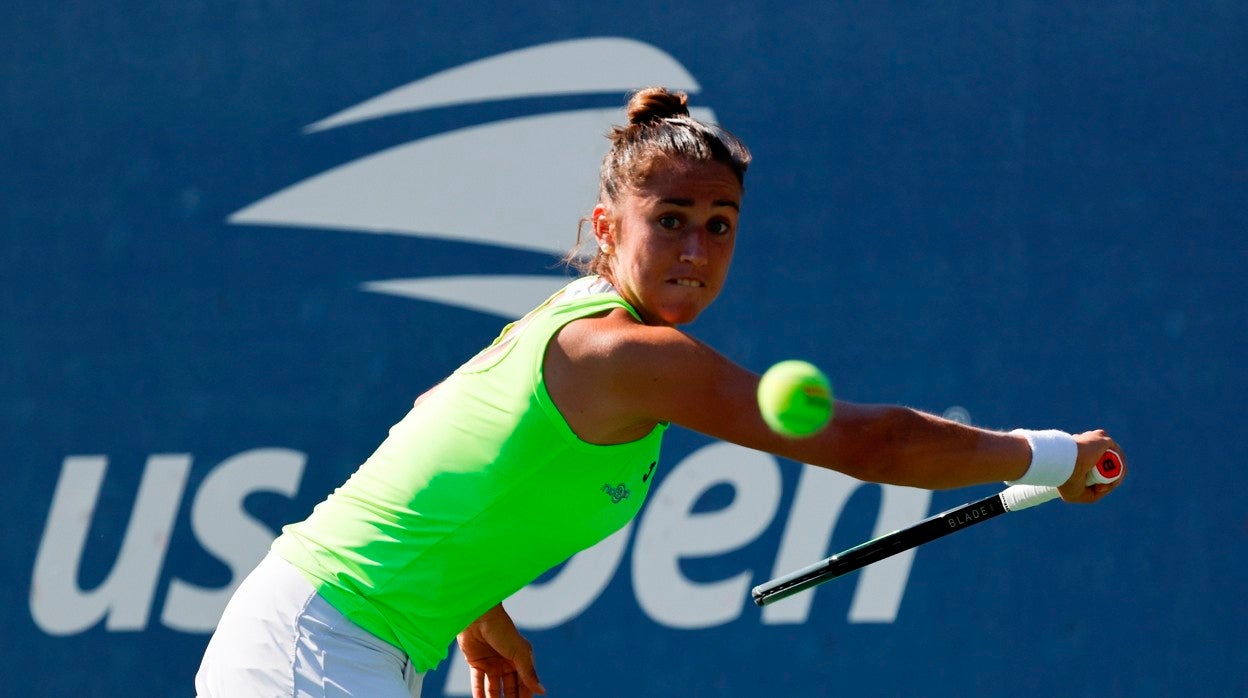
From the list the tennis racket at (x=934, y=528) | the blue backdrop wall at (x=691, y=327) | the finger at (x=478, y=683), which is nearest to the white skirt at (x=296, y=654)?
the finger at (x=478, y=683)

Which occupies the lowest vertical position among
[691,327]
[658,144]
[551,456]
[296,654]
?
[296,654]

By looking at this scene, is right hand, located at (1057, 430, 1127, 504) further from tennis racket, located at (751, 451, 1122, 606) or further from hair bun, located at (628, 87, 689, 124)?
hair bun, located at (628, 87, 689, 124)

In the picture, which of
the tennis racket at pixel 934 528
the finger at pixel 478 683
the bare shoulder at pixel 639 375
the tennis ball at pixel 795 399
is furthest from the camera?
the finger at pixel 478 683

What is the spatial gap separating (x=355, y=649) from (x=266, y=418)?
2.17 meters

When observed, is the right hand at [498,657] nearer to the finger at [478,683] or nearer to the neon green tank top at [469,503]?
the finger at [478,683]

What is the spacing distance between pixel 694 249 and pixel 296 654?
883 millimetres

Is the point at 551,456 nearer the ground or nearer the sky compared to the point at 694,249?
nearer the ground

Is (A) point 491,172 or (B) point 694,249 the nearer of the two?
(B) point 694,249

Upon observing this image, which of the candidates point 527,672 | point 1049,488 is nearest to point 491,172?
point 527,672

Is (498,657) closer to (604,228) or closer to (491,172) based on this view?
(604,228)

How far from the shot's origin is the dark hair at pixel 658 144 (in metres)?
2.31

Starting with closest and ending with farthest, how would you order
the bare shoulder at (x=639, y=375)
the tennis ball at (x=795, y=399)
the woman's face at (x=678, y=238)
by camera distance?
the tennis ball at (x=795, y=399)
the bare shoulder at (x=639, y=375)
the woman's face at (x=678, y=238)

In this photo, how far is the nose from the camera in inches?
88.8

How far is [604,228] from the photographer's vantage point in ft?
8.00
